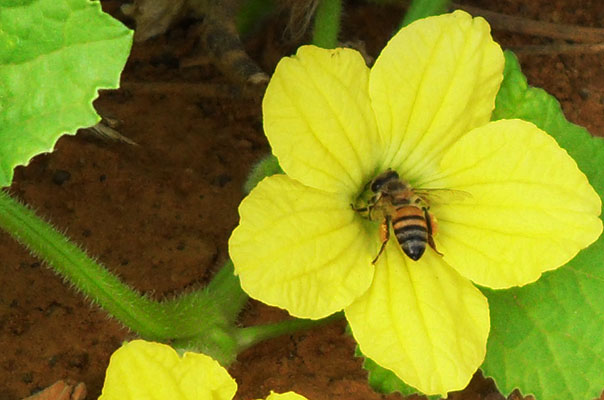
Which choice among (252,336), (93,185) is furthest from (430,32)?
(93,185)

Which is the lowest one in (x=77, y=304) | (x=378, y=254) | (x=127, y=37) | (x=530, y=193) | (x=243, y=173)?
(x=77, y=304)

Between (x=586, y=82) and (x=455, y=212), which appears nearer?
(x=455, y=212)

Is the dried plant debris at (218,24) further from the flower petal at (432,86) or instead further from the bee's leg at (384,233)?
the bee's leg at (384,233)

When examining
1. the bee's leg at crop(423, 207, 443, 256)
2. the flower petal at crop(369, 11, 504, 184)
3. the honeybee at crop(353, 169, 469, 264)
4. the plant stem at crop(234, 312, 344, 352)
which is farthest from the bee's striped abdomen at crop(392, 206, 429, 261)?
the plant stem at crop(234, 312, 344, 352)

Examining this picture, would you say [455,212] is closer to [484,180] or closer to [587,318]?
[484,180]

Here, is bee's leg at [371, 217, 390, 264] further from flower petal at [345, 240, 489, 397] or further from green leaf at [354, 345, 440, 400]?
green leaf at [354, 345, 440, 400]

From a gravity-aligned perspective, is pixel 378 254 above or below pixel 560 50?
above

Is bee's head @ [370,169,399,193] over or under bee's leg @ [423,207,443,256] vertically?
over

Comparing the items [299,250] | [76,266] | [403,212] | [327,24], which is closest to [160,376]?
[299,250]
